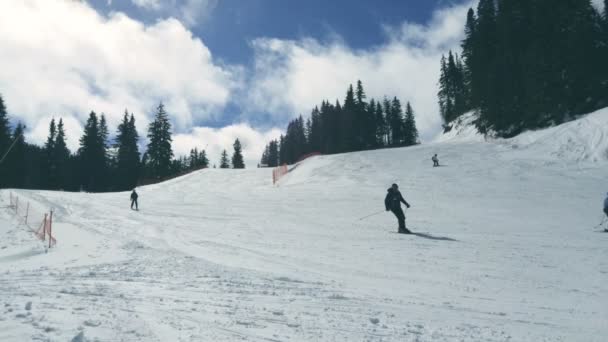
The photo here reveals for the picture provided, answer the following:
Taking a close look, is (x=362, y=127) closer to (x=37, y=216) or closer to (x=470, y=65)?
(x=470, y=65)

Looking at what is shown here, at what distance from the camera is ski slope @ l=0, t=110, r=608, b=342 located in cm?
433

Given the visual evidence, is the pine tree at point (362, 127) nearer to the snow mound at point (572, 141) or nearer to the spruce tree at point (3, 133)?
the snow mound at point (572, 141)

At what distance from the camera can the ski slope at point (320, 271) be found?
433cm

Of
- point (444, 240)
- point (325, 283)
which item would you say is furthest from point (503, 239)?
point (325, 283)

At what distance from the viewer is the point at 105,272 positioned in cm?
696

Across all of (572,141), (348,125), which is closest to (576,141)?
(572,141)

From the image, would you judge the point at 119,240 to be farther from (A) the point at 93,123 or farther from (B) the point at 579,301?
(A) the point at 93,123

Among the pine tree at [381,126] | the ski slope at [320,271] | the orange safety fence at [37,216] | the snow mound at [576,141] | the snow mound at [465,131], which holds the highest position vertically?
the pine tree at [381,126]

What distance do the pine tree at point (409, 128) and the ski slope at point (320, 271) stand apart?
63.5 m

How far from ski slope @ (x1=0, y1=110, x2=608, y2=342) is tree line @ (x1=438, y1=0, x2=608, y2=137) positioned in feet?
59.6

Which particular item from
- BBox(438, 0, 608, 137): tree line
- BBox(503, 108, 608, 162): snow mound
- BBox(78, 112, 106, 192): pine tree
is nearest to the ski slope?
BBox(503, 108, 608, 162): snow mound

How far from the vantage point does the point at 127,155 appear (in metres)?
63.5

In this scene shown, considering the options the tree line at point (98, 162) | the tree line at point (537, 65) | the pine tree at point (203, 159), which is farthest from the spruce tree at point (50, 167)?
the tree line at point (537, 65)

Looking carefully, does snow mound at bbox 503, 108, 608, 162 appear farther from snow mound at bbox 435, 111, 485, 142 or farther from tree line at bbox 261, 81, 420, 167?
tree line at bbox 261, 81, 420, 167
